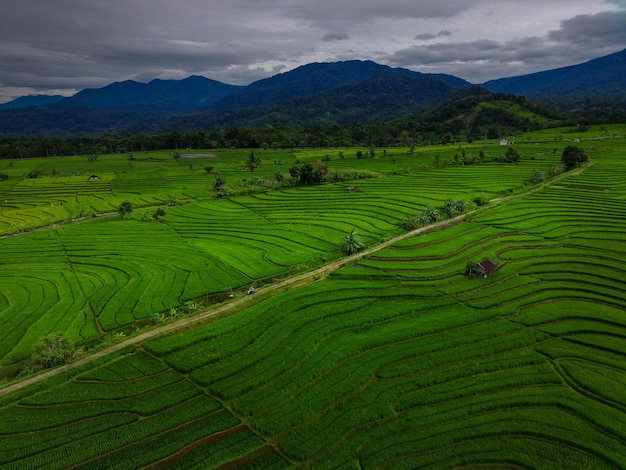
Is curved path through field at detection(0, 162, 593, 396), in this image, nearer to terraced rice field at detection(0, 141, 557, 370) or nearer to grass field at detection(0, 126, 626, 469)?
grass field at detection(0, 126, 626, 469)

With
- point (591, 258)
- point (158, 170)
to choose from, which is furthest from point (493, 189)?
point (158, 170)

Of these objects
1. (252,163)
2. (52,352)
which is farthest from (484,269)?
(252,163)

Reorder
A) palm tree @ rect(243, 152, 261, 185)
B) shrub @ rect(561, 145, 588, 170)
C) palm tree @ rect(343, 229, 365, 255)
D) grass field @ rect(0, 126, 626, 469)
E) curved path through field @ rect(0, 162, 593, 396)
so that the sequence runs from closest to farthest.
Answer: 1. grass field @ rect(0, 126, 626, 469)
2. curved path through field @ rect(0, 162, 593, 396)
3. palm tree @ rect(343, 229, 365, 255)
4. shrub @ rect(561, 145, 588, 170)
5. palm tree @ rect(243, 152, 261, 185)

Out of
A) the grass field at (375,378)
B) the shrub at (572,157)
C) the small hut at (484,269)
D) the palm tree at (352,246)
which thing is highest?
the shrub at (572,157)

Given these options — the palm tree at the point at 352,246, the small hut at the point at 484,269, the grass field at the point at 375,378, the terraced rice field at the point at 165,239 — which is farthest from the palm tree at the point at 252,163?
the small hut at the point at 484,269

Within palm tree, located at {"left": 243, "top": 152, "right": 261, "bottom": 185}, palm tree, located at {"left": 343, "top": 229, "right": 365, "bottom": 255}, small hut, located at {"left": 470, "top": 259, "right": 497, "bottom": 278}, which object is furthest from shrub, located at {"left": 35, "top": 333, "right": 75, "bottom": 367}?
palm tree, located at {"left": 243, "top": 152, "right": 261, "bottom": 185}

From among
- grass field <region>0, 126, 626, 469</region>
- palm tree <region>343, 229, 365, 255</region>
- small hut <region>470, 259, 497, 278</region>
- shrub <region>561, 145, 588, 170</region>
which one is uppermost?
shrub <region>561, 145, 588, 170</region>

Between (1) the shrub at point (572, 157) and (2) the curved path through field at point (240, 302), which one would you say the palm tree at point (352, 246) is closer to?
(2) the curved path through field at point (240, 302)

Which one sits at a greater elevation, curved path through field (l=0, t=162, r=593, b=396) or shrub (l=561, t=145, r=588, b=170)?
shrub (l=561, t=145, r=588, b=170)
